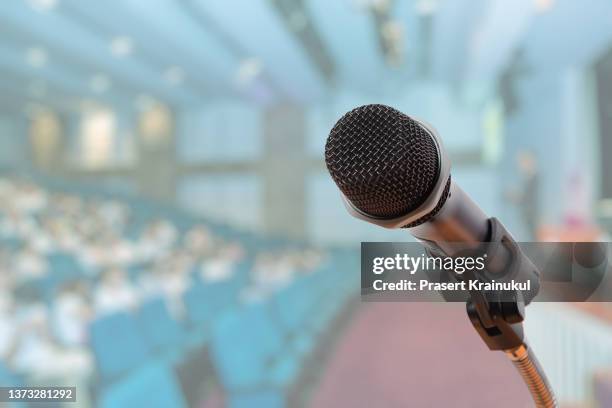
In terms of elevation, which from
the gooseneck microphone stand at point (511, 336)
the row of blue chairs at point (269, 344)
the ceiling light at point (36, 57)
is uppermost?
the ceiling light at point (36, 57)

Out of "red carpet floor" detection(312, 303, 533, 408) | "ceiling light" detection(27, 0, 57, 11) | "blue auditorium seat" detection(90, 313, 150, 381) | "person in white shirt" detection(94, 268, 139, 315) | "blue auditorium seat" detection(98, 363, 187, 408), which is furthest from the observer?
"ceiling light" detection(27, 0, 57, 11)

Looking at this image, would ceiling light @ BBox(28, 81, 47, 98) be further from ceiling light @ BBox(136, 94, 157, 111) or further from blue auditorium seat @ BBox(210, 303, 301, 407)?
blue auditorium seat @ BBox(210, 303, 301, 407)

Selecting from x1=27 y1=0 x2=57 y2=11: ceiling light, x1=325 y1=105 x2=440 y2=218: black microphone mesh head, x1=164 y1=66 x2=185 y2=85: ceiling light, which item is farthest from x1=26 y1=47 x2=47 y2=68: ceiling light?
x1=325 y1=105 x2=440 y2=218: black microphone mesh head

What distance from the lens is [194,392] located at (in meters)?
2.10

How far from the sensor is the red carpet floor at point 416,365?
23.7 inches

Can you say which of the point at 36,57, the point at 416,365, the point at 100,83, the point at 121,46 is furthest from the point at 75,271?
the point at 100,83

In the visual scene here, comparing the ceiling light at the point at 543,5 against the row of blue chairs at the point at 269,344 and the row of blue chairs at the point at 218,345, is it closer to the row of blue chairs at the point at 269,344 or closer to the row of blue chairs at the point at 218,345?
the row of blue chairs at the point at 269,344

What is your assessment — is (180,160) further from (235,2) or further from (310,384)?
(310,384)

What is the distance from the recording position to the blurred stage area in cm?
123

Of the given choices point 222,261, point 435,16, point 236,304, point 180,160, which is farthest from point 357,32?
point 180,160

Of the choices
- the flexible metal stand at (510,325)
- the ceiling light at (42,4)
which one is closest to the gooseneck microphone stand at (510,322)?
the flexible metal stand at (510,325)

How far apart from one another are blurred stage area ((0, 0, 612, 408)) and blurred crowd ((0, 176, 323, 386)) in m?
0.02

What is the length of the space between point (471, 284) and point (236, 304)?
283 cm

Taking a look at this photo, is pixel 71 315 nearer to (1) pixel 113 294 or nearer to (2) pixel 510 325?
(1) pixel 113 294
